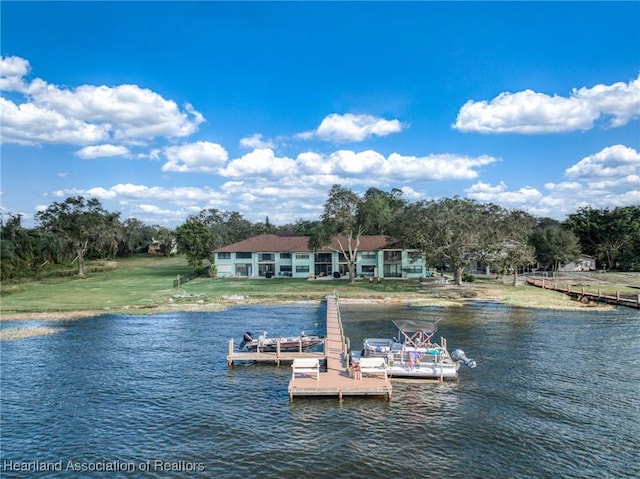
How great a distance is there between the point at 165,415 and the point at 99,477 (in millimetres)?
5417

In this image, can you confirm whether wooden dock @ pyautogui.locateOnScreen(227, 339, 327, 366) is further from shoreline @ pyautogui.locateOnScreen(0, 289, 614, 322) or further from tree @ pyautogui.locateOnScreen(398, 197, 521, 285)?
tree @ pyautogui.locateOnScreen(398, 197, 521, 285)

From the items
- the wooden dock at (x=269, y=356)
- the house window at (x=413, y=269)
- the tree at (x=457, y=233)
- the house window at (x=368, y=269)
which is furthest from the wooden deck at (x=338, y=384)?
the house window at (x=368, y=269)

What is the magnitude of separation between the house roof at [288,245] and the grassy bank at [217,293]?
7.98m

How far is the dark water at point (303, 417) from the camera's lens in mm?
18750

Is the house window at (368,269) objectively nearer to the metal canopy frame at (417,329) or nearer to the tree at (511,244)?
the tree at (511,244)

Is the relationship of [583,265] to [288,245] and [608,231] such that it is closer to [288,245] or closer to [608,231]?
[608,231]

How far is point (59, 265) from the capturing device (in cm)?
10200

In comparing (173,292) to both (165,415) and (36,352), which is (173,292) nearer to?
(36,352)

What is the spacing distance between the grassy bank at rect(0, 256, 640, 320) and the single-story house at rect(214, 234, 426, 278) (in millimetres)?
6524

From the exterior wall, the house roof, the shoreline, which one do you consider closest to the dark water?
the shoreline

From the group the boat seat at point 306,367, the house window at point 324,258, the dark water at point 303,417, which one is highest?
the house window at point 324,258

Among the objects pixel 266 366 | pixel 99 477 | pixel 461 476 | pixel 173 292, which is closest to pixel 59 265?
pixel 173 292

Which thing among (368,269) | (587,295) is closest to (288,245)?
(368,269)

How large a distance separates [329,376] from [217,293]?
43233 mm
